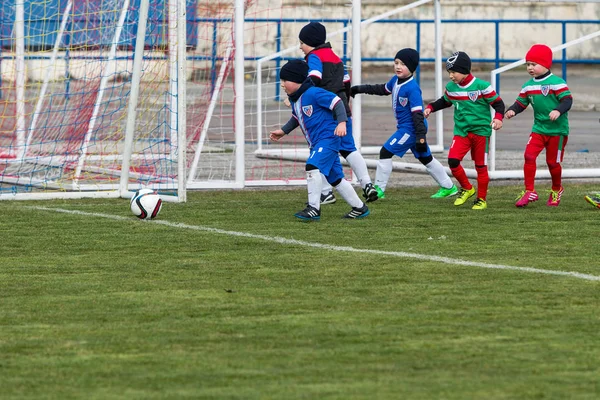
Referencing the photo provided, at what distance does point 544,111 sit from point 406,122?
52.7 inches

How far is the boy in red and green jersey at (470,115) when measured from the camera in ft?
34.2

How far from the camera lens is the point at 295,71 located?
9.44 m

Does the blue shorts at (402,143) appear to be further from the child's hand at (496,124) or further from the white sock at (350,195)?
the white sock at (350,195)

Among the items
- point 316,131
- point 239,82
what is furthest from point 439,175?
point 239,82

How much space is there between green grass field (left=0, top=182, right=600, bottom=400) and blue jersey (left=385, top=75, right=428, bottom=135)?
4.93 feet

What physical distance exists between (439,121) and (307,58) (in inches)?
215

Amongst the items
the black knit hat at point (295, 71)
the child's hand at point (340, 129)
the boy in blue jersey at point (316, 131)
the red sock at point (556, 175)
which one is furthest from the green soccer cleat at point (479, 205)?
the black knit hat at point (295, 71)

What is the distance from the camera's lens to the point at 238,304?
238 inches

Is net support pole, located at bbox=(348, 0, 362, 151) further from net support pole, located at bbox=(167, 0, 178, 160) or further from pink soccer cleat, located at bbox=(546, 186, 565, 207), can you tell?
pink soccer cleat, located at bbox=(546, 186, 565, 207)

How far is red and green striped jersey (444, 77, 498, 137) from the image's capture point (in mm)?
10469

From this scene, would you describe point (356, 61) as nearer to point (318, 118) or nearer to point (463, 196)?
point (463, 196)

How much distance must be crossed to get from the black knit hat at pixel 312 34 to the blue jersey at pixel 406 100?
776 mm

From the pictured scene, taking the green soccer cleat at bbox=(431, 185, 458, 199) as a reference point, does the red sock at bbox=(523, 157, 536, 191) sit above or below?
above

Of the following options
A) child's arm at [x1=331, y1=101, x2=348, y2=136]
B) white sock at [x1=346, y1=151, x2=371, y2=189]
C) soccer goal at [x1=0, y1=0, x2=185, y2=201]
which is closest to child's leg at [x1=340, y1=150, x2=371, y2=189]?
white sock at [x1=346, y1=151, x2=371, y2=189]
